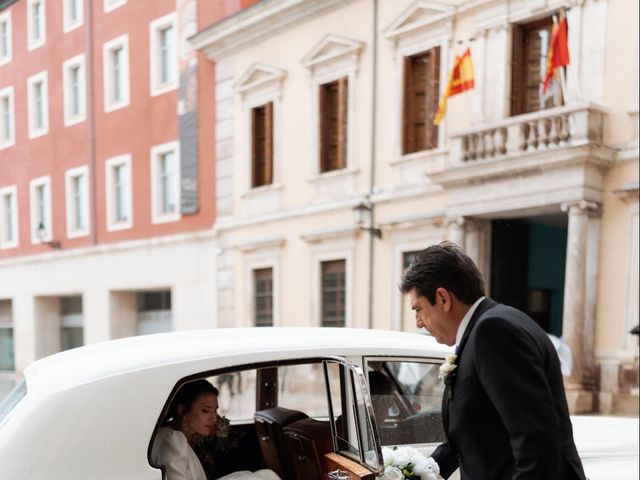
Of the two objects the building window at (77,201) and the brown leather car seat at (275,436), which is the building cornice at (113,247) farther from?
the brown leather car seat at (275,436)

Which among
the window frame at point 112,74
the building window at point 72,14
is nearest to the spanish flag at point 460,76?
the window frame at point 112,74

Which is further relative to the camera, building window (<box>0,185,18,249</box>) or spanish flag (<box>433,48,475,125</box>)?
spanish flag (<box>433,48,475,125</box>)

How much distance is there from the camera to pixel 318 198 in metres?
9.64

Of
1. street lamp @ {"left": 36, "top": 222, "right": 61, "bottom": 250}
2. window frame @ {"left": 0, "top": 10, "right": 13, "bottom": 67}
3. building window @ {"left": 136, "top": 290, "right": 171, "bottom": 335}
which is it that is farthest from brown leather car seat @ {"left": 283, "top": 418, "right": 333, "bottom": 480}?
building window @ {"left": 136, "top": 290, "right": 171, "bottom": 335}

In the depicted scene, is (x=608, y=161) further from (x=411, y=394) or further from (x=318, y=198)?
(x=411, y=394)

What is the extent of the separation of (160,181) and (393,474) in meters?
7.86

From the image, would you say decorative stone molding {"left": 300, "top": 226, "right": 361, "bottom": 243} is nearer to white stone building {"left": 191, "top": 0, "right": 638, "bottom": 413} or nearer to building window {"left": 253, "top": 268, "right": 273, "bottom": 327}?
white stone building {"left": 191, "top": 0, "right": 638, "bottom": 413}

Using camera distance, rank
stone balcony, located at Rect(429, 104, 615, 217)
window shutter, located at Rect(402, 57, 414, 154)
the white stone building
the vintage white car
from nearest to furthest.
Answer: the vintage white car → the white stone building → stone balcony, located at Rect(429, 104, 615, 217) → window shutter, located at Rect(402, 57, 414, 154)

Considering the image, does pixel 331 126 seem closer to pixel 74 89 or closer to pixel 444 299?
pixel 74 89

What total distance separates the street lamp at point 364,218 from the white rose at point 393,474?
282 inches

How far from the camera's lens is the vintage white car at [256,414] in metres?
1.51

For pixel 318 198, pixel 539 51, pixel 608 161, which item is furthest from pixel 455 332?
pixel 318 198

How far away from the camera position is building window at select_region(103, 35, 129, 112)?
5.39 m

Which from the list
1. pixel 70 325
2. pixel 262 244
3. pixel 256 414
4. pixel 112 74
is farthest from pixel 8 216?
pixel 262 244
